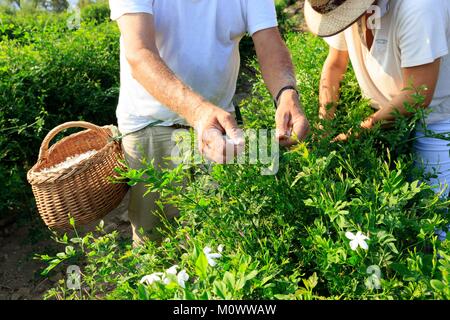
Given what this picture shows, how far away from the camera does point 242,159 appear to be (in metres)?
1.45

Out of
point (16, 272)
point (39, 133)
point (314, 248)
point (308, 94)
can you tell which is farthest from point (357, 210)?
point (39, 133)

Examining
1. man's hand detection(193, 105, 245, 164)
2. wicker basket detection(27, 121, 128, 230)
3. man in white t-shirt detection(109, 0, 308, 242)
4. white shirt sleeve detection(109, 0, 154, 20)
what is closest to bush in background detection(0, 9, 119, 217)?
wicker basket detection(27, 121, 128, 230)

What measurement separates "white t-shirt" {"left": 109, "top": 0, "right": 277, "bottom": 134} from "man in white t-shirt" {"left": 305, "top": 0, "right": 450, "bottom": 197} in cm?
30

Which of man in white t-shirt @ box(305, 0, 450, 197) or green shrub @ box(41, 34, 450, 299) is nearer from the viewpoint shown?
green shrub @ box(41, 34, 450, 299)

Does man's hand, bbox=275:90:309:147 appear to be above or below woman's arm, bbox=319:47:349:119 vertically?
below

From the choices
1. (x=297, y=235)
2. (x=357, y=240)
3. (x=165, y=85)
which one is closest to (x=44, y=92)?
(x=165, y=85)

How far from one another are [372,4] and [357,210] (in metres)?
0.98

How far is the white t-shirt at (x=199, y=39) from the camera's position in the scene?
6.40 ft

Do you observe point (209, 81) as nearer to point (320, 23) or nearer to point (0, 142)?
point (320, 23)

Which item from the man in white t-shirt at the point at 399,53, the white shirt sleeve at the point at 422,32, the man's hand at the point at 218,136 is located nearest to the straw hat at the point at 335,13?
the man in white t-shirt at the point at 399,53

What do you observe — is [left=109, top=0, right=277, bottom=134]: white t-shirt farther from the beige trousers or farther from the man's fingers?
the man's fingers

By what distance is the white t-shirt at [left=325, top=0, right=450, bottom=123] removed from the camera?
1904mm

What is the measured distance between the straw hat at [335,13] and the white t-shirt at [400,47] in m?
0.08
